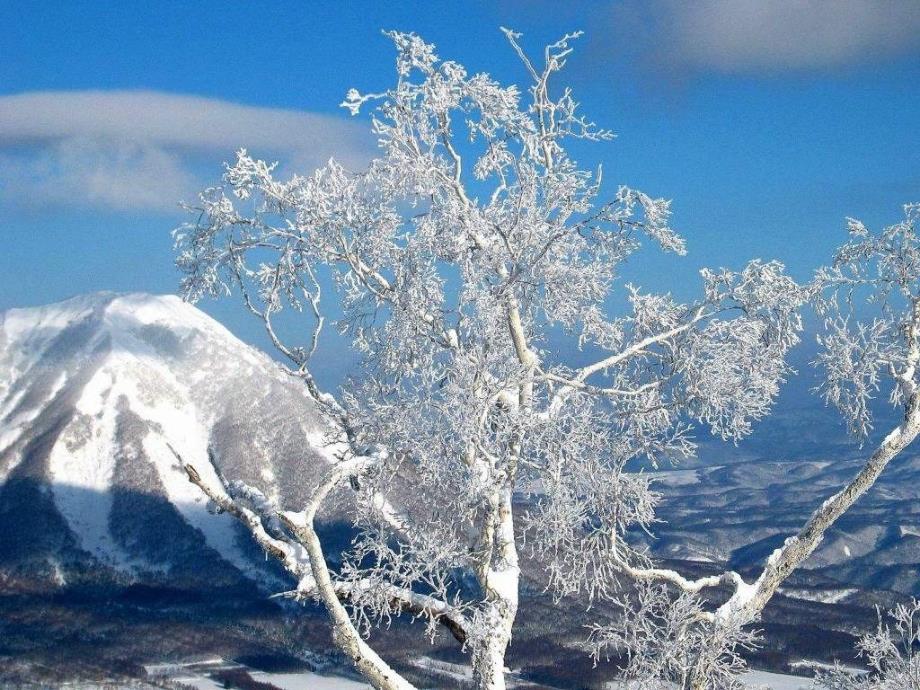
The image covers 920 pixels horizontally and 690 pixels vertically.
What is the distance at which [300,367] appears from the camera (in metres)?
11.0

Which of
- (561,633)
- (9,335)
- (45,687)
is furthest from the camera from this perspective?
(9,335)

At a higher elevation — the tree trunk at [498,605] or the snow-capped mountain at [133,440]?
the snow-capped mountain at [133,440]

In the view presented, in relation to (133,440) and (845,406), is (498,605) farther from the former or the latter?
(133,440)

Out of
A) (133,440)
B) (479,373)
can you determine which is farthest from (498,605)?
(133,440)

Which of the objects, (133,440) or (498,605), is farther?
(133,440)

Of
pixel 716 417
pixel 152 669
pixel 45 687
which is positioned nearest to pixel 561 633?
pixel 152 669

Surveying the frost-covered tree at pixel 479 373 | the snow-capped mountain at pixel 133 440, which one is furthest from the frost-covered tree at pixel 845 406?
the snow-capped mountain at pixel 133 440

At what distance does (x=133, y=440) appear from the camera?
175000 millimetres

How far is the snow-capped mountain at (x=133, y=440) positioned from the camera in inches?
6211

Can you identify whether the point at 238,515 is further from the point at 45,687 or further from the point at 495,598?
the point at 45,687

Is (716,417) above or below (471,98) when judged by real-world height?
below

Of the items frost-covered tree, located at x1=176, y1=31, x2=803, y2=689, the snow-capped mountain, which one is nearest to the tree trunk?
frost-covered tree, located at x1=176, y1=31, x2=803, y2=689

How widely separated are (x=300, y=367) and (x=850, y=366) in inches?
235

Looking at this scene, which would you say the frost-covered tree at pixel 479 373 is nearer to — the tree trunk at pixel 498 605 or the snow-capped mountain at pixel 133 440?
the tree trunk at pixel 498 605
